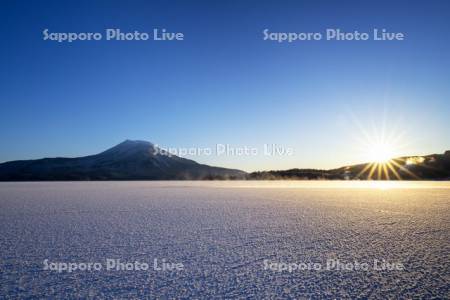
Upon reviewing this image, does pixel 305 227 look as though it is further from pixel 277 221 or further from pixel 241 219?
pixel 241 219

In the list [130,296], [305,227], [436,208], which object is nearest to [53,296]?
[130,296]

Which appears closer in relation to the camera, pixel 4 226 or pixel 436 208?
pixel 4 226

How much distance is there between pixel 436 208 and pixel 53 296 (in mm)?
5183

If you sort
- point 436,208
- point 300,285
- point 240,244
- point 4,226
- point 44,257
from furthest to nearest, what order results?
point 436,208
point 4,226
point 240,244
point 44,257
point 300,285

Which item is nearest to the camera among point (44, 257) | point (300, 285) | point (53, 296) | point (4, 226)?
point (53, 296)

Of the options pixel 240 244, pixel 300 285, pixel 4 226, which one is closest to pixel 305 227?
pixel 240 244

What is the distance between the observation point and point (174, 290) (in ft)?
6.16

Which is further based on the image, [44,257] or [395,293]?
[44,257]

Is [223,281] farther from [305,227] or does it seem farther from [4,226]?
[4,226]

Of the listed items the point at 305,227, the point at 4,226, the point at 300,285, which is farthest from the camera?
the point at 4,226

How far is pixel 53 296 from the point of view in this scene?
1808 mm

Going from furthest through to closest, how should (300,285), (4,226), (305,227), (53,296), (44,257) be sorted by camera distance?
1. (4,226)
2. (305,227)
3. (44,257)
4. (300,285)
5. (53,296)

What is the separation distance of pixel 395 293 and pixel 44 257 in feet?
7.58

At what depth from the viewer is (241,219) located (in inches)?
162
